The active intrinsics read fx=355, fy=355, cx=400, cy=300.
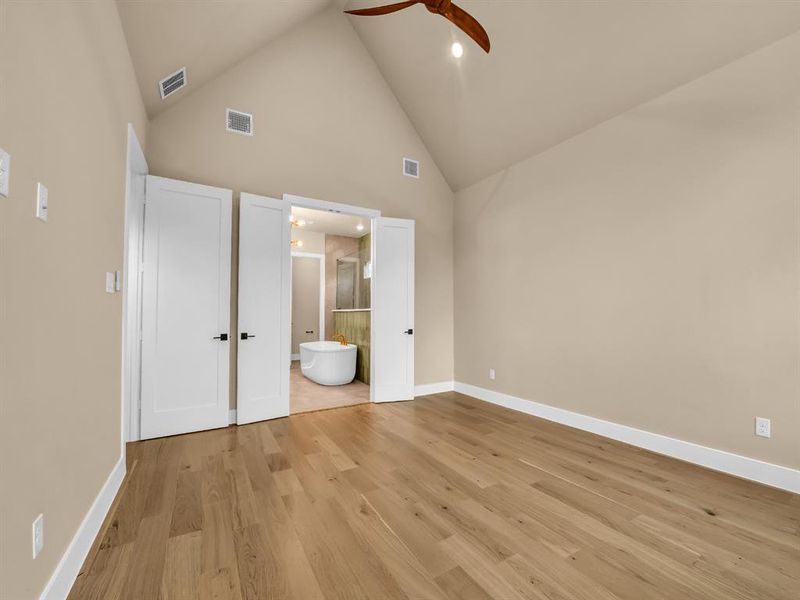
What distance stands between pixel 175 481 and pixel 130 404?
110cm

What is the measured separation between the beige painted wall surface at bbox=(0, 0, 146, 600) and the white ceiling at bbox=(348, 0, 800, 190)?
Result: 302cm

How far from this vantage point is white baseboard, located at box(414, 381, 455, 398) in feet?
15.9

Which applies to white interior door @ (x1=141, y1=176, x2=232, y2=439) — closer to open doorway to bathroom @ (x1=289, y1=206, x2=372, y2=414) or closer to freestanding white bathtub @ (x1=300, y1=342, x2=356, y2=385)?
freestanding white bathtub @ (x1=300, y1=342, x2=356, y2=385)


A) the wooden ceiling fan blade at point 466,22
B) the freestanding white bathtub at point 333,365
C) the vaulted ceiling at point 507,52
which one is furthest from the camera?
the freestanding white bathtub at point 333,365

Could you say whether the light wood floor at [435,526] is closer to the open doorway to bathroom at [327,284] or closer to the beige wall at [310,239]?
the open doorway to bathroom at [327,284]

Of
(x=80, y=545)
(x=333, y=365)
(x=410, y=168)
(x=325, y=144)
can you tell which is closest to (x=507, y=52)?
(x=410, y=168)

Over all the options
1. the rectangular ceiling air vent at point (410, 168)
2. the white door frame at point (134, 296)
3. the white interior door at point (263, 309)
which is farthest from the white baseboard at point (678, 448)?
the white door frame at point (134, 296)

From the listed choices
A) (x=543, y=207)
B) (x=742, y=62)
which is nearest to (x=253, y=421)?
(x=543, y=207)

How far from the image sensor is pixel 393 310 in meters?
4.56

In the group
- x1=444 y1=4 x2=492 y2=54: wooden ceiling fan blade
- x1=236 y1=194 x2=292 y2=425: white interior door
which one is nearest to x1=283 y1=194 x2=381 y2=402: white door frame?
x1=236 y1=194 x2=292 y2=425: white interior door

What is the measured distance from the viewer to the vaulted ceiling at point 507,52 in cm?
246

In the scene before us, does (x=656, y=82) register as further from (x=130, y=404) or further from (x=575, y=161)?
(x=130, y=404)

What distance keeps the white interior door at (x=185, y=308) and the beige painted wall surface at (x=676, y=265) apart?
3.26 metres

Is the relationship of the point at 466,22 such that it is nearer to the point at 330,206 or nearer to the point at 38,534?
the point at 330,206
